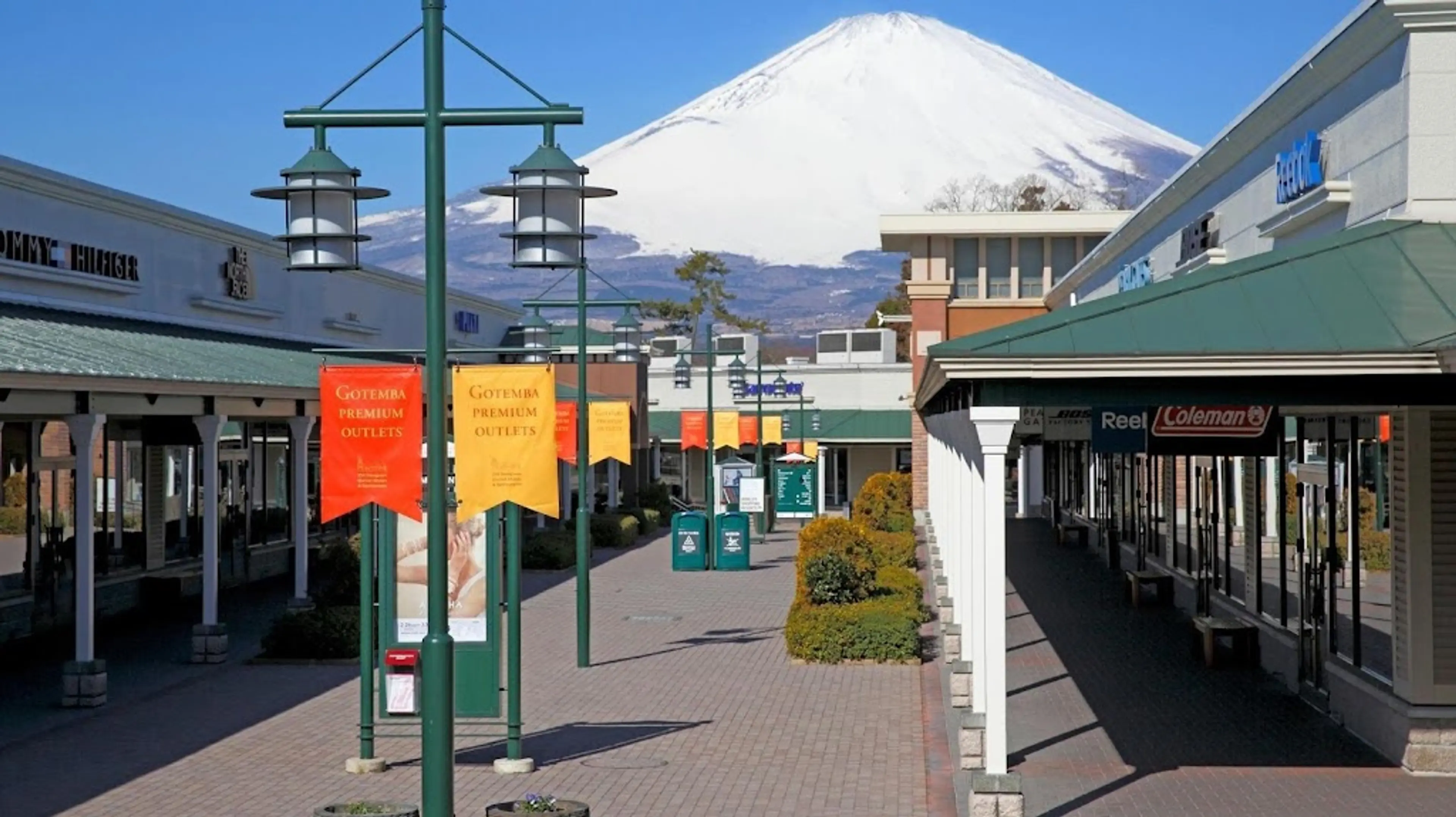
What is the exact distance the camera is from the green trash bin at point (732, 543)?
39031 millimetres

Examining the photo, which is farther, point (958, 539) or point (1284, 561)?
point (958, 539)

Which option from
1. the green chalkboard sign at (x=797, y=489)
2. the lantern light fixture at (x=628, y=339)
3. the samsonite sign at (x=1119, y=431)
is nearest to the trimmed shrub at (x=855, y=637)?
the samsonite sign at (x=1119, y=431)

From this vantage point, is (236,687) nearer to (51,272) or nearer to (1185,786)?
(51,272)

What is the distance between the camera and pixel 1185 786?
1466cm

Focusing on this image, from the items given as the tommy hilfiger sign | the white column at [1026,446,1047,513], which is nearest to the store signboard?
the tommy hilfiger sign

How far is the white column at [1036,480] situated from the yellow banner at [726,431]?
14241mm

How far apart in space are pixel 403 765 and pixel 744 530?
75.6 ft

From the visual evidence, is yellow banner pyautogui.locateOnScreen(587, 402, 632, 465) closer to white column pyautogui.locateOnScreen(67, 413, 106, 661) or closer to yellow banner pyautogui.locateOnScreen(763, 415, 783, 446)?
yellow banner pyautogui.locateOnScreen(763, 415, 783, 446)

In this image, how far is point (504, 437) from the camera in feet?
54.2

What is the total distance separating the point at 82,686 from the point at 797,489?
113ft

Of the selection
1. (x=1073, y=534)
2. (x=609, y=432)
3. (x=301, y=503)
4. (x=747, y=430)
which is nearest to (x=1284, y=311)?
(x=301, y=503)

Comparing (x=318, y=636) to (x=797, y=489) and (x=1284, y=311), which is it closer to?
(x=1284, y=311)

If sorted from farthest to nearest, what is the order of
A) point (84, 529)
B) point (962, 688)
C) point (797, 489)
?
point (797, 489) → point (84, 529) → point (962, 688)

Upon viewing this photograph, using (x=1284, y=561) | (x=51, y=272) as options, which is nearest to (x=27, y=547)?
(x=51, y=272)
